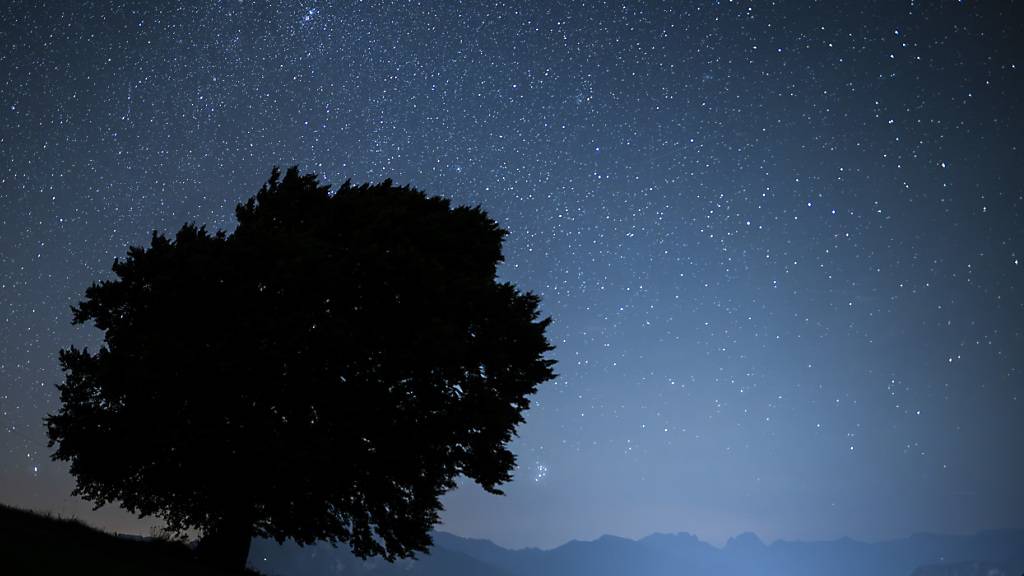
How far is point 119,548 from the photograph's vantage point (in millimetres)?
12070

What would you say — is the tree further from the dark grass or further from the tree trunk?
the dark grass

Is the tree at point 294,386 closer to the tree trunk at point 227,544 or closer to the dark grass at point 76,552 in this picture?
the tree trunk at point 227,544

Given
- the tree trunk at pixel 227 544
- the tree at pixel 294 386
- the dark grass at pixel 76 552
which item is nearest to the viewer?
the dark grass at pixel 76 552

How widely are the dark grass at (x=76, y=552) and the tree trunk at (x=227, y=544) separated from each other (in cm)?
39

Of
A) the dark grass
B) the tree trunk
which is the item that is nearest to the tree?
the tree trunk

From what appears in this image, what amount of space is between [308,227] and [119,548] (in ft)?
27.6

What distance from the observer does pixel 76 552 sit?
376 inches

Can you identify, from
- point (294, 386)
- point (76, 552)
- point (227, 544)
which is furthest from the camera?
point (227, 544)

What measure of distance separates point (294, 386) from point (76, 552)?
4793 mm

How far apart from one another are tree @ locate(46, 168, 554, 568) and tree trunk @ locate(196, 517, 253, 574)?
5 centimetres

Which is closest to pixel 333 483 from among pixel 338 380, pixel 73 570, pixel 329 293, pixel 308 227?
pixel 338 380

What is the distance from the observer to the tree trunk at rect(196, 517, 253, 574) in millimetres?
14172

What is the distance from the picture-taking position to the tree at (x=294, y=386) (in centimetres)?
1267

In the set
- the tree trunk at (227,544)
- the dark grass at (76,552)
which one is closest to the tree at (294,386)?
the tree trunk at (227,544)
